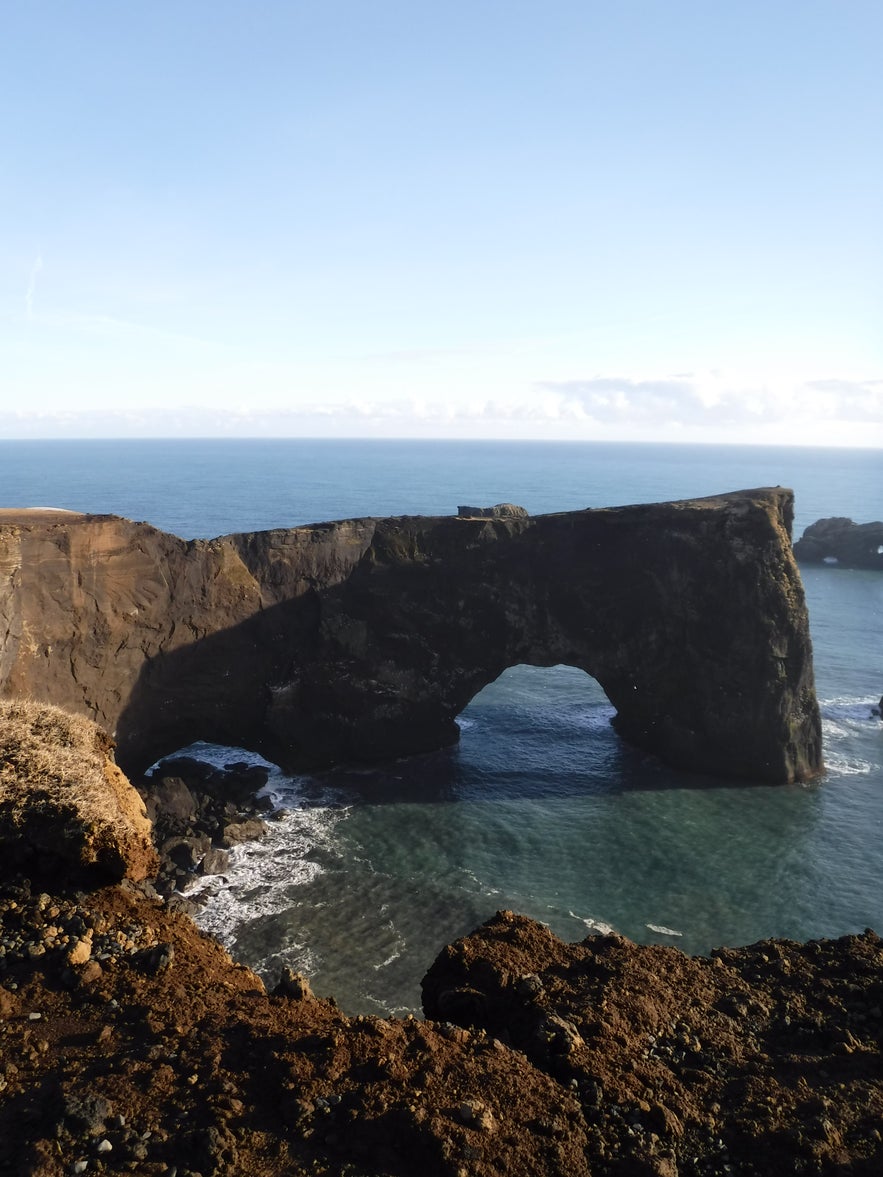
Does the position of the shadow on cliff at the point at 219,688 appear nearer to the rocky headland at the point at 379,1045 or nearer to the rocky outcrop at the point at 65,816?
the rocky headland at the point at 379,1045

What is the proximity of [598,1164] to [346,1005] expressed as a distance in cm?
1588

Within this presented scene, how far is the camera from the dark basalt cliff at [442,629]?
3722 centimetres

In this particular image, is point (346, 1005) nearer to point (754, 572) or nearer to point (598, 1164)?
point (598, 1164)

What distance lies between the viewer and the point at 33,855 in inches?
567

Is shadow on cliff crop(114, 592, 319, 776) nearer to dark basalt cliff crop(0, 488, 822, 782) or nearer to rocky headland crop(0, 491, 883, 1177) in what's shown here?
dark basalt cliff crop(0, 488, 822, 782)

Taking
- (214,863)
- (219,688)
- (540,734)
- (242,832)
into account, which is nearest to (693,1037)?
(214,863)

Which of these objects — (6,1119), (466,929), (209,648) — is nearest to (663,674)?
(466,929)

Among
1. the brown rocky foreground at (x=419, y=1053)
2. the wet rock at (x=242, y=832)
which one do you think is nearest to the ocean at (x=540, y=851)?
the wet rock at (x=242, y=832)

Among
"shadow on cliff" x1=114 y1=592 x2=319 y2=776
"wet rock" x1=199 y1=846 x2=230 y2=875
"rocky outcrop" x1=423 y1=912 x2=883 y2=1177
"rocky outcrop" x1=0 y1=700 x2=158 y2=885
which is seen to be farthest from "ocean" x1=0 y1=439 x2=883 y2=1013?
"rocky outcrop" x1=0 y1=700 x2=158 y2=885

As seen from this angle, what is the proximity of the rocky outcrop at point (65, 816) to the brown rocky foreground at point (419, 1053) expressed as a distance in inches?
2.1

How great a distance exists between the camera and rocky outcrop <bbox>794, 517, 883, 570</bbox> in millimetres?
100750

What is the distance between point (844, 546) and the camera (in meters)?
102

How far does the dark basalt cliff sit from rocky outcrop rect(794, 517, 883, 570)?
219 ft

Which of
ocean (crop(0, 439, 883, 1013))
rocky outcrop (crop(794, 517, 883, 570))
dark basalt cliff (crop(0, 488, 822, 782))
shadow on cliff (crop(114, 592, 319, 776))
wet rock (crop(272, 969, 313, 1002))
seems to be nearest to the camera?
wet rock (crop(272, 969, 313, 1002))
